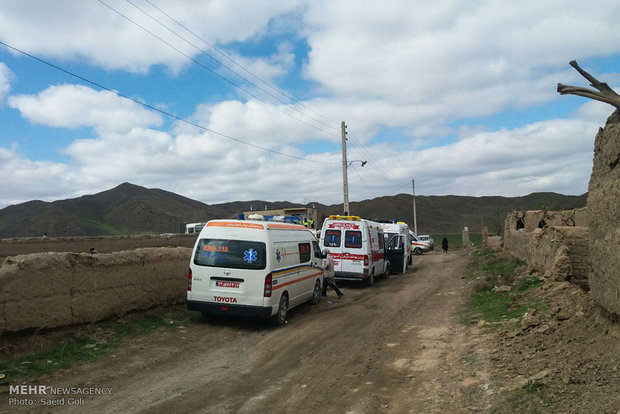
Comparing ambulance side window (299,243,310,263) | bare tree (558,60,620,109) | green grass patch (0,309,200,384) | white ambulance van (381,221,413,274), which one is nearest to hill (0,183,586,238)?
white ambulance van (381,221,413,274)

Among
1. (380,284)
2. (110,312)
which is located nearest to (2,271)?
(110,312)

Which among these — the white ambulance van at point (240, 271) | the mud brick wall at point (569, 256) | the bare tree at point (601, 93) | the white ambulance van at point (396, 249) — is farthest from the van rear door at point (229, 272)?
the white ambulance van at point (396, 249)

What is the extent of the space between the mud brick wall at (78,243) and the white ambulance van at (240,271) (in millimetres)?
5217

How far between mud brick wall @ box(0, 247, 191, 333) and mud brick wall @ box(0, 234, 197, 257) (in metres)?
4.16

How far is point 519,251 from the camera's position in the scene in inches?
752

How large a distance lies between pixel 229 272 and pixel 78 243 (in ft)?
21.2

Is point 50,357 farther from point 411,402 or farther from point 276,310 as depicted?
point 411,402

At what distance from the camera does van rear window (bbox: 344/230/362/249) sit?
1708cm

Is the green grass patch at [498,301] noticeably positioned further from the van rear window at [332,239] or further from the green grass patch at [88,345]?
the green grass patch at [88,345]

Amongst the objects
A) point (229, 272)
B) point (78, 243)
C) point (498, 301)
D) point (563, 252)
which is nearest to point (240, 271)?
point (229, 272)

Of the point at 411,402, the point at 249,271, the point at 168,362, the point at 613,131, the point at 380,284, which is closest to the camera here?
the point at 411,402

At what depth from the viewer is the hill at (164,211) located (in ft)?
226

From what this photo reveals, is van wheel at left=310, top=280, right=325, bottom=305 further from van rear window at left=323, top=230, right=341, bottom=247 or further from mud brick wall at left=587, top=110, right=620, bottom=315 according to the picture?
mud brick wall at left=587, top=110, right=620, bottom=315

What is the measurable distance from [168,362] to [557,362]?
5454mm
